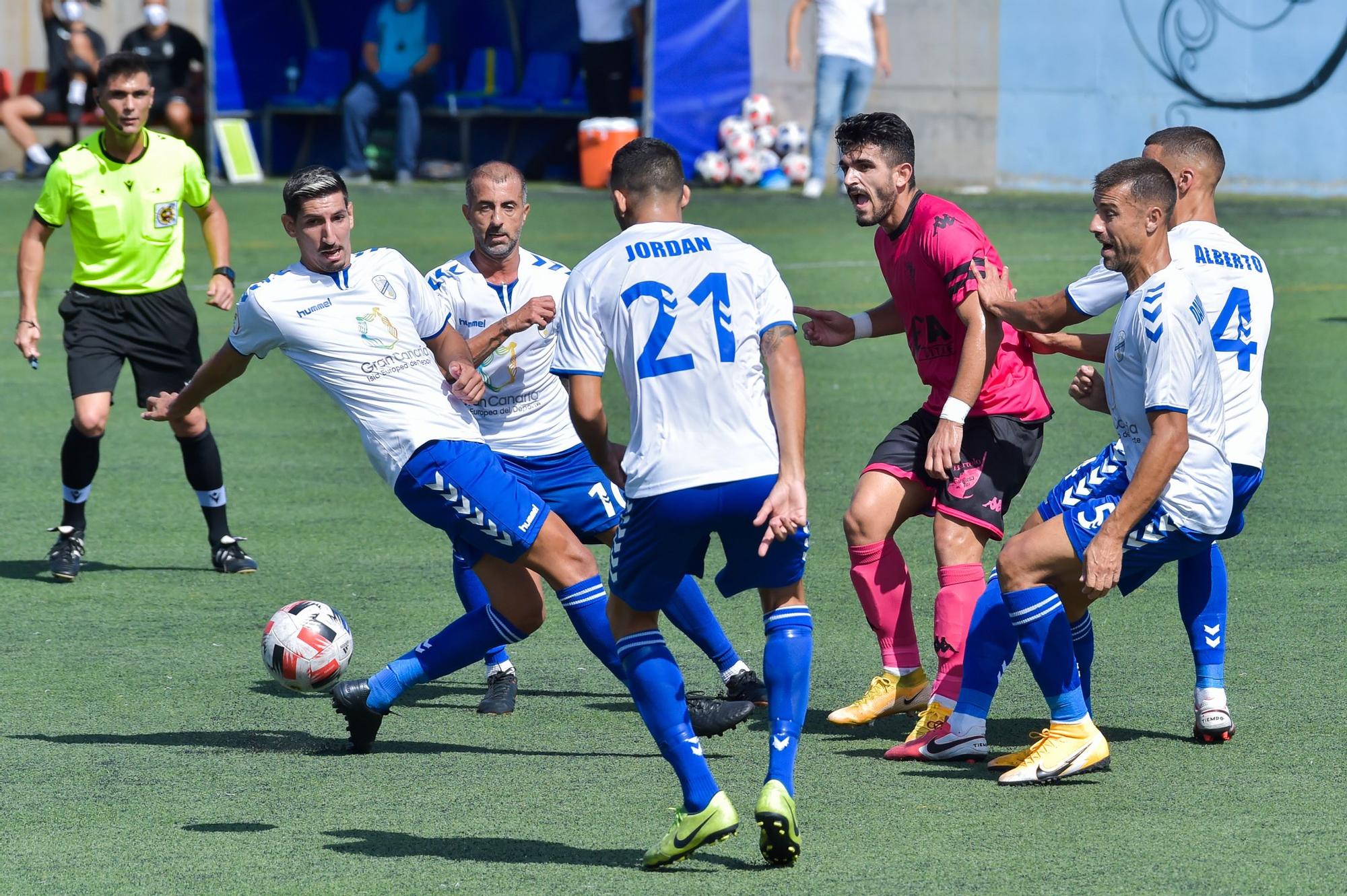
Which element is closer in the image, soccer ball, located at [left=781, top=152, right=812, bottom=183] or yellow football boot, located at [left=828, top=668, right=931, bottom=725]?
yellow football boot, located at [left=828, top=668, right=931, bottom=725]

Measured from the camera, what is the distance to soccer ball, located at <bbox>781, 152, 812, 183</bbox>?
23812 millimetres

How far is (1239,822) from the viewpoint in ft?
16.3

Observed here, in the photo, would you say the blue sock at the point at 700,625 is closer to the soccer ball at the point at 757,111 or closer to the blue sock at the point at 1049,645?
the blue sock at the point at 1049,645

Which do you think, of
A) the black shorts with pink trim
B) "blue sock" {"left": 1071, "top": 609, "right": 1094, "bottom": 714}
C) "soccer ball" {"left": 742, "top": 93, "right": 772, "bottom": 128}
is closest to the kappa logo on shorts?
the black shorts with pink trim

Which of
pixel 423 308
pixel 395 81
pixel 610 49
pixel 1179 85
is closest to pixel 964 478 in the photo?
pixel 423 308

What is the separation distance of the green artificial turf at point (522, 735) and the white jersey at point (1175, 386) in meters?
0.82

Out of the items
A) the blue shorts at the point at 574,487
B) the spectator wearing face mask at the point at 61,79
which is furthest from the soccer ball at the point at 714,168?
the blue shorts at the point at 574,487

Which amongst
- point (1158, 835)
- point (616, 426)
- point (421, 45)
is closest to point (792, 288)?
point (616, 426)

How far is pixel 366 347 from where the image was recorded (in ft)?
19.5

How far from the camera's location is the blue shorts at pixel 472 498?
18.6ft

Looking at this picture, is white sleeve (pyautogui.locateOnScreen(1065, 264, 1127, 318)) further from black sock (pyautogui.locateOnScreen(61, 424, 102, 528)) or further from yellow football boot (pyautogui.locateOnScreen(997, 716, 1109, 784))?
black sock (pyautogui.locateOnScreen(61, 424, 102, 528))

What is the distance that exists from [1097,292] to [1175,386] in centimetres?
84

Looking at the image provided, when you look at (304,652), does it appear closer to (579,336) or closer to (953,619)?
(579,336)

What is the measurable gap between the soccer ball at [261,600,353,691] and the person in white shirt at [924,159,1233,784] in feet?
7.08
